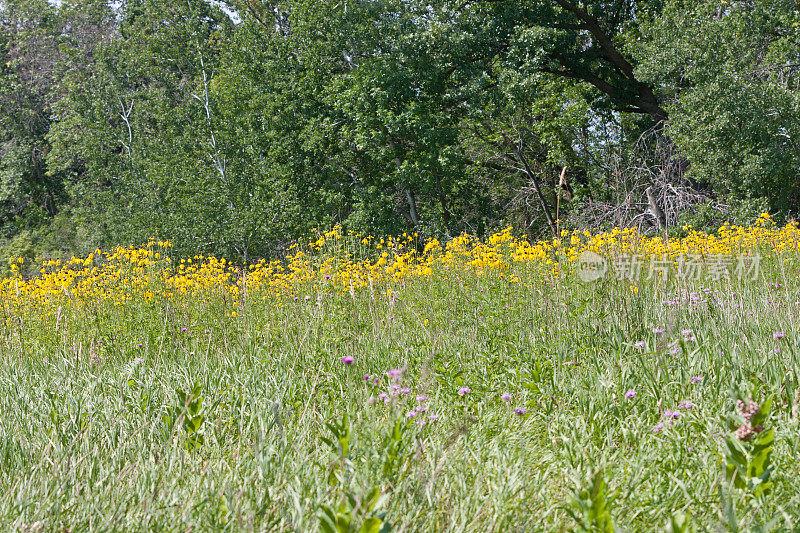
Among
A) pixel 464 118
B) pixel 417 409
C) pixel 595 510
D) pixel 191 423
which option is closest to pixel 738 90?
pixel 464 118

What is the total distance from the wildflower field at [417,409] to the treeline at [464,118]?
28.1 feet

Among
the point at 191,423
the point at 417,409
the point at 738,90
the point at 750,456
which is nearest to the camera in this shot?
the point at 750,456

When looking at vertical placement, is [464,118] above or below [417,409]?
above

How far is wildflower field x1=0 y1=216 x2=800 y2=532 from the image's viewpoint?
202 centimetres

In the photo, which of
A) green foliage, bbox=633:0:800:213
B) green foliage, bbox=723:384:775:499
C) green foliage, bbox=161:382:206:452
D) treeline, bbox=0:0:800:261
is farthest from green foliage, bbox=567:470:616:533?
green foliage, bbox=633:0:800:213

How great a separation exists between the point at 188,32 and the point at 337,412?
17752 millimetres

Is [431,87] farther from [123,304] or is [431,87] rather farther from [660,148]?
[123,304]

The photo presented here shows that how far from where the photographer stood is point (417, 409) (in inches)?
100

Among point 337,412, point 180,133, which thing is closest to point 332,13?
point 180,133

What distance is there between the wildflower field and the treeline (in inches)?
337

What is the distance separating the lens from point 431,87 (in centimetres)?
1545

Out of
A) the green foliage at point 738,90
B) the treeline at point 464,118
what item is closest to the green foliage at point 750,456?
the treeline at point 464,118

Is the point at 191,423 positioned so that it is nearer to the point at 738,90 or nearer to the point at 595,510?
the point at 595,510

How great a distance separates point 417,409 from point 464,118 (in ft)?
47.0
